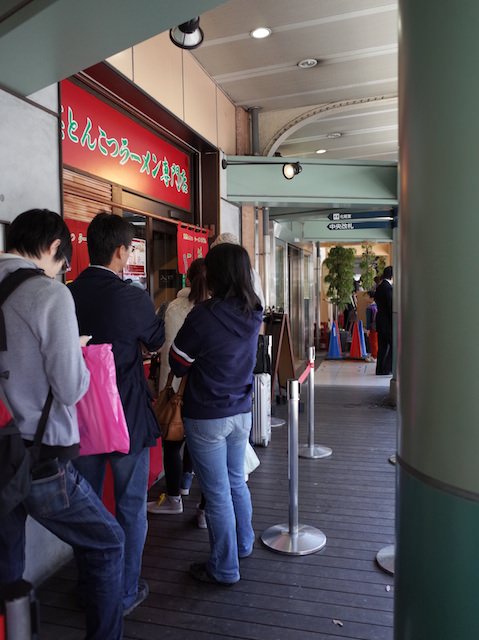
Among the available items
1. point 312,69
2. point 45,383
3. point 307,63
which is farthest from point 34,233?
point 312,69

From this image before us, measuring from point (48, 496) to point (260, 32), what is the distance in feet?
15.1

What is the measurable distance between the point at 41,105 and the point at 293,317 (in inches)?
395

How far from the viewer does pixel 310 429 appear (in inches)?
202

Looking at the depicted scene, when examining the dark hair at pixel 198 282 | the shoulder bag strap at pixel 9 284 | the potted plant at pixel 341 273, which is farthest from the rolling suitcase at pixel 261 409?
the potted plant at pixel 341 273

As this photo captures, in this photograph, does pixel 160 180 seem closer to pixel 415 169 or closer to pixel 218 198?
pixel 218 198

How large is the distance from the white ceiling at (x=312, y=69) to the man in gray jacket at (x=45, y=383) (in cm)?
329

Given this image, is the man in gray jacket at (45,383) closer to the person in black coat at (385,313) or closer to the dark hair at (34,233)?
the dark hair at (34,233)

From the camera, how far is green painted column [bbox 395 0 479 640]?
50.3 inches

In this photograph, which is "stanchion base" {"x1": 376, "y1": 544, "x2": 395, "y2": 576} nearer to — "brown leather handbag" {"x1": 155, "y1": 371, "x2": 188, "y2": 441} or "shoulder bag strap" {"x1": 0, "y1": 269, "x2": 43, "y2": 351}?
"brown leather handbag" {"x1": 155, "y1": 371, "x2": 188, "y2": 441}

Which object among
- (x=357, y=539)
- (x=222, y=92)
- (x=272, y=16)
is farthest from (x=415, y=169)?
(x=222, y=92)

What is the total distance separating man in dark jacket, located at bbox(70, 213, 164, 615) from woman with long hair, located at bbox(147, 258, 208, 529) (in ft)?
2.91

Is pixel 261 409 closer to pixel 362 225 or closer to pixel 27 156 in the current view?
pixel 27 156

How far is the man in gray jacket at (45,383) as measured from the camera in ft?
5.79

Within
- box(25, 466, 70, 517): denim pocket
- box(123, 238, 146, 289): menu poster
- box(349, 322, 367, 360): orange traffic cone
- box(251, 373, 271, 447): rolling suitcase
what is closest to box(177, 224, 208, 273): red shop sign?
box(123, 238, 146, 289): menu poster
